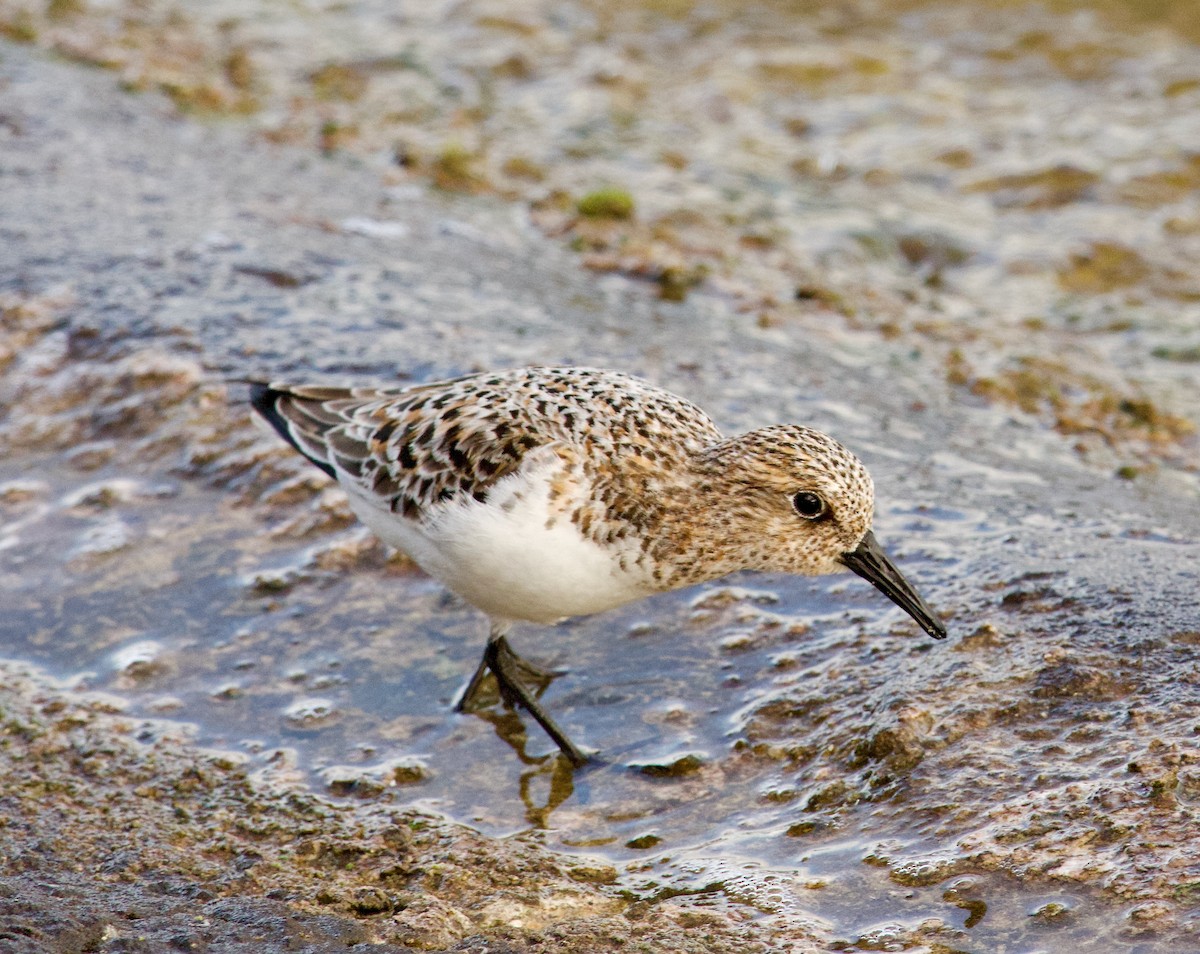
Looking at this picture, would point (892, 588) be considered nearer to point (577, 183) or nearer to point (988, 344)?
point (988, 344)

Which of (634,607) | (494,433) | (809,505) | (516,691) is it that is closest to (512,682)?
(516,691)

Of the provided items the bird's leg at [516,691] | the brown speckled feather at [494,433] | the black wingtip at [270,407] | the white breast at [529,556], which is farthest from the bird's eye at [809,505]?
Result: the black wingtip at [270,407]

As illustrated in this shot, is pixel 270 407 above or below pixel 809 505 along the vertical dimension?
below

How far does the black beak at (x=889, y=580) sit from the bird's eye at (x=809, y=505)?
19cm

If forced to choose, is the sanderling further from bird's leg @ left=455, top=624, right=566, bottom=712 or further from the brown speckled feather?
bird's leg @ left=455, top=624, right=566, bottom=712

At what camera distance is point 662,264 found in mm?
8344

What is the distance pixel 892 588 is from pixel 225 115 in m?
6.97

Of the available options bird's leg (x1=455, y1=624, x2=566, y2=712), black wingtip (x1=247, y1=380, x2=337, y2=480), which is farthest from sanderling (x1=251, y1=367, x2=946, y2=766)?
black wingtip (x1=247, y1=380, x2=337, y2=480)

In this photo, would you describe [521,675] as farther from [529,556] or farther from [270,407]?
[270,407]

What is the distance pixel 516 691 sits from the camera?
515 centimetres

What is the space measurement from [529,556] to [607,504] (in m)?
0.32

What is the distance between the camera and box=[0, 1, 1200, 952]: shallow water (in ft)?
14.2

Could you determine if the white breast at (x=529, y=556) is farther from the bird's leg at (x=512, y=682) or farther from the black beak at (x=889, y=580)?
the black beak at (x=889, y=580)

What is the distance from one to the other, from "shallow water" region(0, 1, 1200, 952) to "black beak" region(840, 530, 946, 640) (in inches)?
10.3
